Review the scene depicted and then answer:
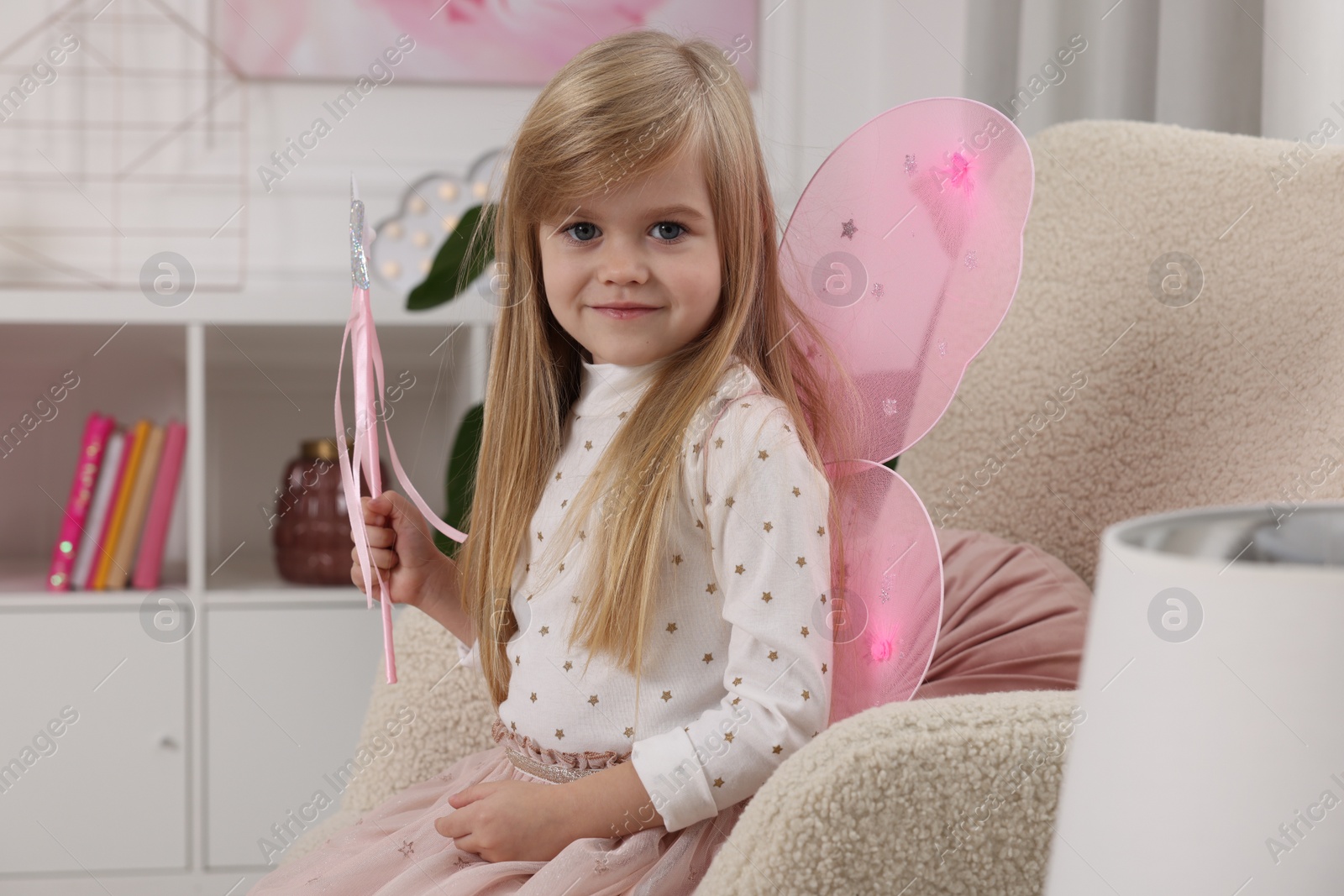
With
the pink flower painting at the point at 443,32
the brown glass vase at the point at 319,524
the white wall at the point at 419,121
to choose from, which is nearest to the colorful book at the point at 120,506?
the brown glass vase at the point at 319,524

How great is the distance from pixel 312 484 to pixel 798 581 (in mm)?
949

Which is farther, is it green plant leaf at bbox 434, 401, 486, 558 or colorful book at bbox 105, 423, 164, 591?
colorful book at bbox 105, 423, 164, 591

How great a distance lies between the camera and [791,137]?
1.70 meters

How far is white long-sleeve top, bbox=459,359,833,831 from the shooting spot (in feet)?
2.00

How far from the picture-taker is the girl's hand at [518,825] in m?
0.63

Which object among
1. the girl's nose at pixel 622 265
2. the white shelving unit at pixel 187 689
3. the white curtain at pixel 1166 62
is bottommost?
the white shelving unit at pixel 187 689

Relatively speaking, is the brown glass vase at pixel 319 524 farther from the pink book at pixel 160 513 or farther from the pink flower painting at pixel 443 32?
the pink flower painting at pixel 443 32

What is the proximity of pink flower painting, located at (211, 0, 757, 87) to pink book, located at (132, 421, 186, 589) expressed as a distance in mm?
603

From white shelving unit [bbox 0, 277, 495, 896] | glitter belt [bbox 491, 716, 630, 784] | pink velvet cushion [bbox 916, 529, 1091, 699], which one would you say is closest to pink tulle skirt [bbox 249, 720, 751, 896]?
glitter belt [bbox 491, 716, 630, 784]

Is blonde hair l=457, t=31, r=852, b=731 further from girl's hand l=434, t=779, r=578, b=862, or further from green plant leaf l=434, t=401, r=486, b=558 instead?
green plant leaf l=434, t=401, r=486, b=558

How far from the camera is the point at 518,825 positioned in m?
0.63

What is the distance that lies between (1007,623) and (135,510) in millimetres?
1097

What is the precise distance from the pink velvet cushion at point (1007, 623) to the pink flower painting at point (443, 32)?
1.03 metres

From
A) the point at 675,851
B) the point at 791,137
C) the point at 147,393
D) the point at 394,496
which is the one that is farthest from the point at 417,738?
the point at 791,137
